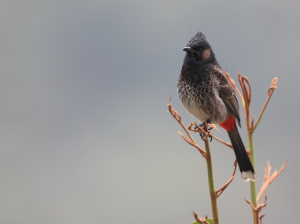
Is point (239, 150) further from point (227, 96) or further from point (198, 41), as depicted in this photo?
point (198, 41)

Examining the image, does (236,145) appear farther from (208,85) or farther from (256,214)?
(256,214)

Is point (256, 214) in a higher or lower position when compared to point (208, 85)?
lower

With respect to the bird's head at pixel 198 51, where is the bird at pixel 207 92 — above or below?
below

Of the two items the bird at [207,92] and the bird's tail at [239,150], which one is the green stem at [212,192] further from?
the bird at [207,92]

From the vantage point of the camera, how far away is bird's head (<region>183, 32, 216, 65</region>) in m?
1.50

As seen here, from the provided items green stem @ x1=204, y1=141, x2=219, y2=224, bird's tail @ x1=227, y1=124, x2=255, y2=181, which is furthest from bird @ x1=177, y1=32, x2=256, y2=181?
green stem @ x1=204, y1=141, x2=219, y2=224

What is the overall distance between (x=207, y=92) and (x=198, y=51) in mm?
266

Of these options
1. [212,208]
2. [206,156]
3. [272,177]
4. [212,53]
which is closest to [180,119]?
[206,156]

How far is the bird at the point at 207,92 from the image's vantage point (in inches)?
65.1

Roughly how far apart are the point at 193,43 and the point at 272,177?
833 millimetres

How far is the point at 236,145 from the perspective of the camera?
1528 mm

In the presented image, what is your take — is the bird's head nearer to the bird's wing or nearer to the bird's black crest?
the bird's black crest

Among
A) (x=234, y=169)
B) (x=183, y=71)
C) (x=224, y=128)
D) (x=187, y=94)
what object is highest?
(x=183, y=71)

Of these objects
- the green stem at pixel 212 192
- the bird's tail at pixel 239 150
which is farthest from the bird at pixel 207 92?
the green stem at pixel 212 192
